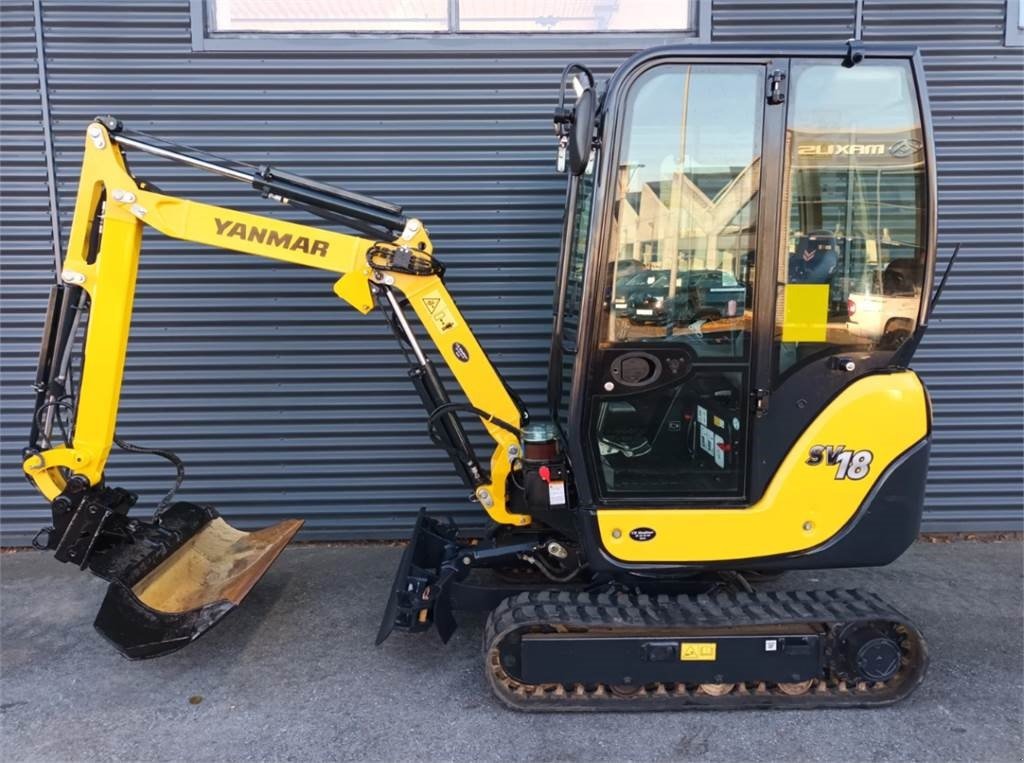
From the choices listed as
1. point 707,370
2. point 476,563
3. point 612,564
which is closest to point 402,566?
point 476,563

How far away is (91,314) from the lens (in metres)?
3.51

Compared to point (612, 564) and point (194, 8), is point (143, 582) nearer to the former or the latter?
point (612, 564)

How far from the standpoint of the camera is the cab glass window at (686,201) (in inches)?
115

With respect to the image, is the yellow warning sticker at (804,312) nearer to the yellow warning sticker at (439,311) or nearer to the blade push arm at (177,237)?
the blade push arm at (177,237)

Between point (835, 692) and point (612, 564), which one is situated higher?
point (612, 564)

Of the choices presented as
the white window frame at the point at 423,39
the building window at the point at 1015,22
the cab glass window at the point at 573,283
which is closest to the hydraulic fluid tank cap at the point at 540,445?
the cab glass window at the point at 573,283

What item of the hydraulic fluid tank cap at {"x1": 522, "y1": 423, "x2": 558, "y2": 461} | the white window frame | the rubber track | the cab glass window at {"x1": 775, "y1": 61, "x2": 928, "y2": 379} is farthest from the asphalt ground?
the white window frame

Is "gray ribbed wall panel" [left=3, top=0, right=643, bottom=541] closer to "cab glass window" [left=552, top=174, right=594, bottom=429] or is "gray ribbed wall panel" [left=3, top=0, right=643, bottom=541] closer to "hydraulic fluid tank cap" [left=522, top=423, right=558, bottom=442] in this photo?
"cab glass window" [left=552, top=174, right=594, bottom=429]

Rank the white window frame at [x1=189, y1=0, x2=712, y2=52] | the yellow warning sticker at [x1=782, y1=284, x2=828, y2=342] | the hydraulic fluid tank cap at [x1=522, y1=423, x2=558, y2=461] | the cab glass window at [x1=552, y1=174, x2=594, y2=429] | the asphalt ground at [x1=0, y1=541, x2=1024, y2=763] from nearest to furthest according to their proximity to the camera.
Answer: the asphalt ground at [x1=0, y1=541, x2=1024, y2=763] < the yellow warning sticker at [x1=782, y1=284, x2=828, y2=342] < the cab glass window at [x1=552, y1=174, x2=594, y2=429] < the hydraulic fluid tank cap at [x1=522, y1=423, x2=558, y2=461] < the white window frame at [x1=189, y1=0, x2=712, y2=52]

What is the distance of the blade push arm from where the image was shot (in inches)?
136

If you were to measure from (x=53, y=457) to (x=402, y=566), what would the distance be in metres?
1.78

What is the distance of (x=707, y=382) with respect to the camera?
306cm

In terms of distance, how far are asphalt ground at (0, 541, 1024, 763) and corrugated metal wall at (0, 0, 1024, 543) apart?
1060 mm

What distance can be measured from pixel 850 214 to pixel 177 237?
3.09m
